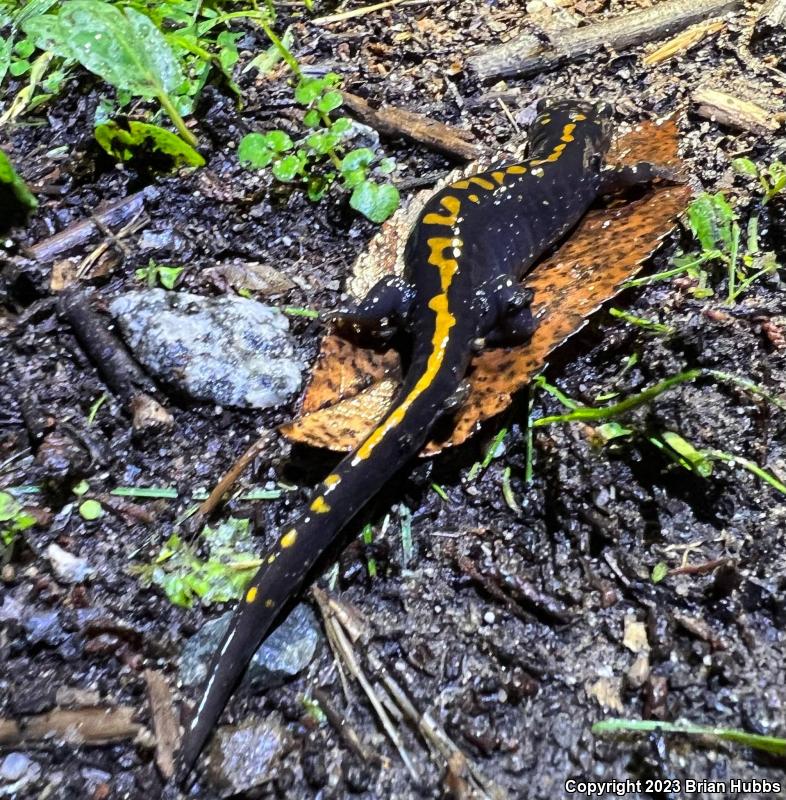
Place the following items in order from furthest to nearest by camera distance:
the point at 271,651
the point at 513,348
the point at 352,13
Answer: the point at 352,13 < the point at 513,348 < the point at 271,651

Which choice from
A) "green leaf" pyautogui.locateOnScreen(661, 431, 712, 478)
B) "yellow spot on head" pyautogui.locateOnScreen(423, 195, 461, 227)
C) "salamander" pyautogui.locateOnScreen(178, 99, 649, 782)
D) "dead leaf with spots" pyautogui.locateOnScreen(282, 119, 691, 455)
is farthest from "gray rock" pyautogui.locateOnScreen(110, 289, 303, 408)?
"green leaf" pyautogui.locateOnScreen(661, 431, 712, 478)

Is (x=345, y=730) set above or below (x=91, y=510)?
below

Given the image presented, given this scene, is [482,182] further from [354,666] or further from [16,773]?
[16,773]

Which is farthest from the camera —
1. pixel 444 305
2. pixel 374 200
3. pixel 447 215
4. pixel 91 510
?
pixel 374 200

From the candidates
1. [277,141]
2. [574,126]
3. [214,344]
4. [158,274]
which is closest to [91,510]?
[214,344]

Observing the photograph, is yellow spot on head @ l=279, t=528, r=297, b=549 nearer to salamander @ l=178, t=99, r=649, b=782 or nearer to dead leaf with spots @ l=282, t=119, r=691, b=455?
salamander @ l=178, t=99, r=649, b=782

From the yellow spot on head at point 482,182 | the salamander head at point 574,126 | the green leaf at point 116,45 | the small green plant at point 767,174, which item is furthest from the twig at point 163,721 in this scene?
the small green plant at point 767,174

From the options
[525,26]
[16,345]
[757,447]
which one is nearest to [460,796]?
[757,447]
